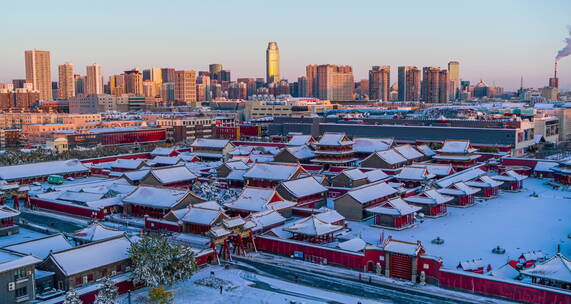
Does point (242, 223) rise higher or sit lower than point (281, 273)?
higher

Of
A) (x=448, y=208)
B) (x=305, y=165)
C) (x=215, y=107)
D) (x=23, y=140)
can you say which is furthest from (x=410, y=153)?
(x=215, y=107)

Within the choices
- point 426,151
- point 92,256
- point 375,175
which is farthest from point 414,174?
point 92,256

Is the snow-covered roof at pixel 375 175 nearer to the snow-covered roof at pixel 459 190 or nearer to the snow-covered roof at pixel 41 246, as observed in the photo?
the snow-covered roof at pixel 459 190

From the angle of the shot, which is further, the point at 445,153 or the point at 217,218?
the point at 445,153

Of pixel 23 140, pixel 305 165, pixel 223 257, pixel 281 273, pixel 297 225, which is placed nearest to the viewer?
pixel 281 273

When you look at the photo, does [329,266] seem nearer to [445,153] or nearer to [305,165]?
[305,165]

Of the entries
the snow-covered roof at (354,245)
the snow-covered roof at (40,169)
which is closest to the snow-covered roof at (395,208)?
the snow-covered roof at (354,245)

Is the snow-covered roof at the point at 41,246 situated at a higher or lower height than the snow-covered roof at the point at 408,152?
lower
